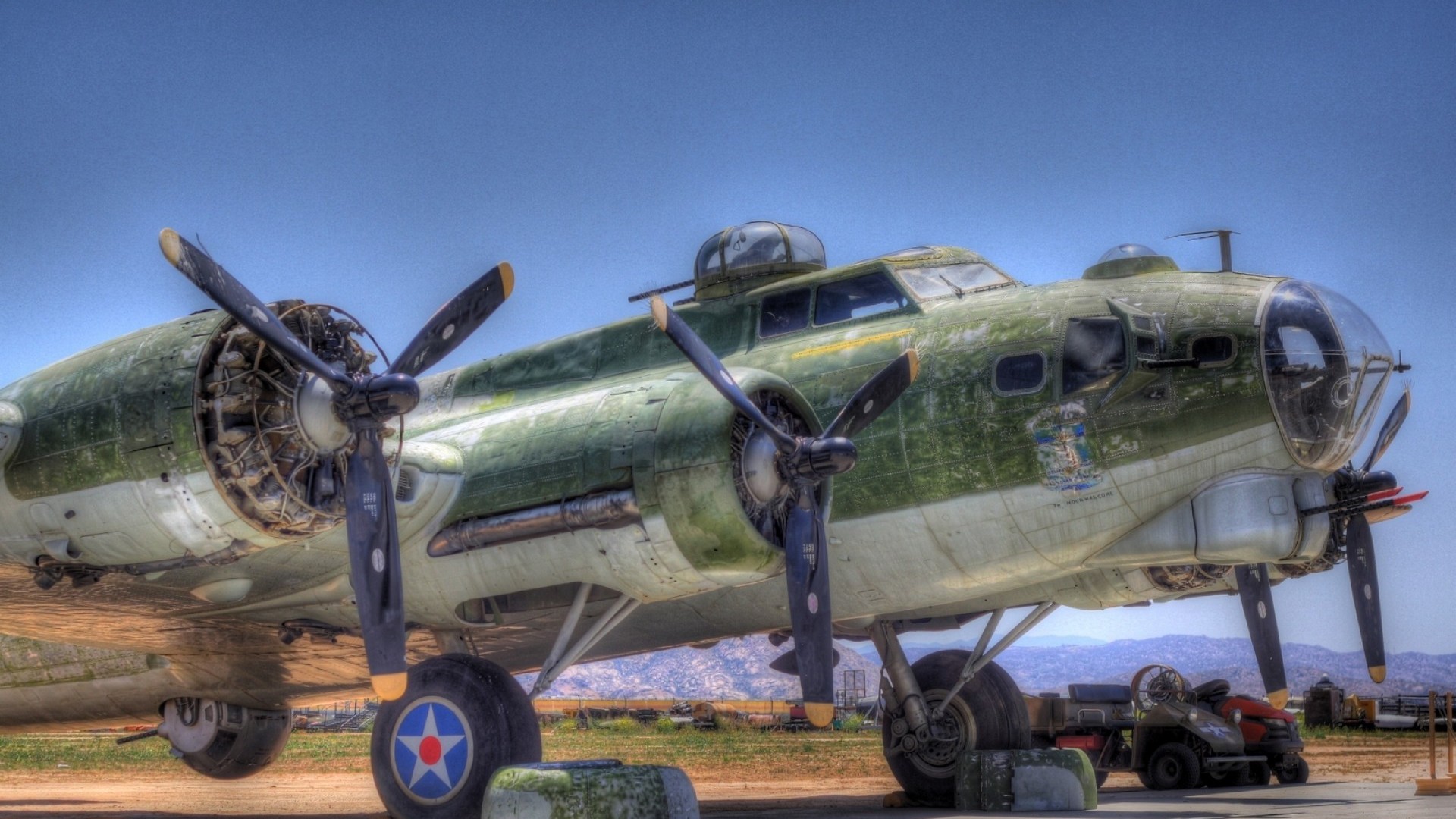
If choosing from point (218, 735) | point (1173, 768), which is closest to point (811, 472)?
point (218, 735)

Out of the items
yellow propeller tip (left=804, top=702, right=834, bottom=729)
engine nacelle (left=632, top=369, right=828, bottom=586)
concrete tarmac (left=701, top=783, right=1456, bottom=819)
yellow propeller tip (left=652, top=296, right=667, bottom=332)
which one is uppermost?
yellow propeller tip (left=652, top=296, right=667, bottom=332)

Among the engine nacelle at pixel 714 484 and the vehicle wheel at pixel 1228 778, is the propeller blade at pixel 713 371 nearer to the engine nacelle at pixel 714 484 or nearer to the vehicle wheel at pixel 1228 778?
the engine nacelle at pixel 714 484

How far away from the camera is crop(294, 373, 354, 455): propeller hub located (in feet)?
34.6

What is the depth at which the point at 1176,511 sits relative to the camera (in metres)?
12.2

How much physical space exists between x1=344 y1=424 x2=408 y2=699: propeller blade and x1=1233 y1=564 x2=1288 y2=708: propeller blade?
8.18m

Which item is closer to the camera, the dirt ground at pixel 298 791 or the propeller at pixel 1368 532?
the propeller at pixel 1368 532

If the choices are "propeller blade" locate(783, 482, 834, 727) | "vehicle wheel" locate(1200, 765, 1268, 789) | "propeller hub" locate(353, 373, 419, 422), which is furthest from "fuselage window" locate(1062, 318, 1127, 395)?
"vehicle wheel" locate(1200, 765, 1268, 789)

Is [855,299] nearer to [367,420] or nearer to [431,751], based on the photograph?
[367,420]

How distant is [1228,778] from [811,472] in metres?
10.6

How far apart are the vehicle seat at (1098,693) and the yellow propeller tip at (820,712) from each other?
965 centimetres

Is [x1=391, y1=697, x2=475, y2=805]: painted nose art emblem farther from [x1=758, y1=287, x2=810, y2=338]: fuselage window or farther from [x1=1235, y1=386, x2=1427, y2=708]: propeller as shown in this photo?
[x1=1235, y1=386, x2=1427, y2=708]: propeller

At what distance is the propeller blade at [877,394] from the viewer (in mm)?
12047

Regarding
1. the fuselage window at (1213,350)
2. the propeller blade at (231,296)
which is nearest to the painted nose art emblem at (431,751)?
the propeller blade at (231,296)

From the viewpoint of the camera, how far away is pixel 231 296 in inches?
396
